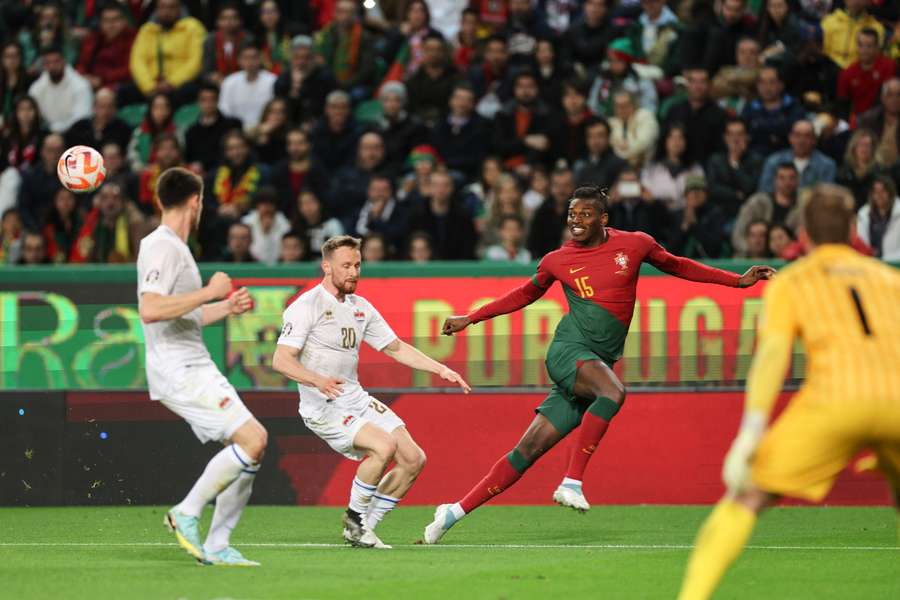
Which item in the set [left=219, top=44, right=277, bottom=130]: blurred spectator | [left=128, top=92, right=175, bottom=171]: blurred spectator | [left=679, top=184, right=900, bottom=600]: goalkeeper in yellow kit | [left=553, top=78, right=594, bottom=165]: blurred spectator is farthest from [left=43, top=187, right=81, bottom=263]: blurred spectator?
[left=679, top=184, right=900, bottom=600]: goalkeeper in yellow kit

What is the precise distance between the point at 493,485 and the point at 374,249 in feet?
17.6

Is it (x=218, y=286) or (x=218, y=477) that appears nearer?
(x=218, y=286)

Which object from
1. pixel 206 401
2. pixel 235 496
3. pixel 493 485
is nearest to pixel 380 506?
pixel 493 485

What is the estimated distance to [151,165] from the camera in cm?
1772

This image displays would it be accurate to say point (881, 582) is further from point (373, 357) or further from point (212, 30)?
point (212, 30)

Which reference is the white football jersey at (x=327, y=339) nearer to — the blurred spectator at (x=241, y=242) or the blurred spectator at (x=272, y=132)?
the blurred spectator at (x=241, y=242)

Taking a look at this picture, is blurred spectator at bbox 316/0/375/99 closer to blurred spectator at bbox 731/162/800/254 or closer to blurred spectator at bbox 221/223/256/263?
blurred spectator at bbox 221/223/256/263

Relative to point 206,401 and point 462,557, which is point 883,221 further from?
point 206,401

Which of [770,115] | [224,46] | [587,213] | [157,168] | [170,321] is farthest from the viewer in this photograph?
[224,46]

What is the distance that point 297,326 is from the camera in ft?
32.8

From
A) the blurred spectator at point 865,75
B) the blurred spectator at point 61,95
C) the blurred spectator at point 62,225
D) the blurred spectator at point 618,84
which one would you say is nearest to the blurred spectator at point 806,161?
the blurred spectator at point 865,75

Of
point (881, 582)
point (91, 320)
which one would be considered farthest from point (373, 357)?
point (881, 582)

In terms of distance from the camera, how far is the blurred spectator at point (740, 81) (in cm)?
1711

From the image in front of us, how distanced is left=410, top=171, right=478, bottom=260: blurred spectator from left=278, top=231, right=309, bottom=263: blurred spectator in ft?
3.91
